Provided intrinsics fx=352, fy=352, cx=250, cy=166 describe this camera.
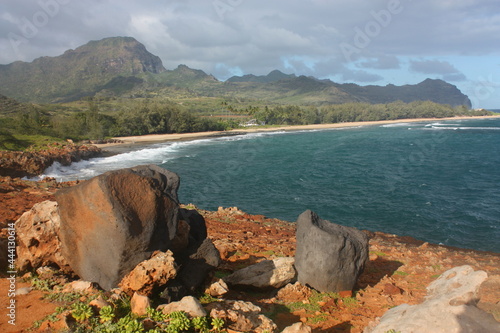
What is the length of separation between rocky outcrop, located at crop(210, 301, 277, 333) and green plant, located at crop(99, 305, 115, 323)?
139 centimetres

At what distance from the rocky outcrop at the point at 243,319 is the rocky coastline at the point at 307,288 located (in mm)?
151

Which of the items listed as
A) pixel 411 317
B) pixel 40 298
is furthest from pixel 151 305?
pixel 411 317

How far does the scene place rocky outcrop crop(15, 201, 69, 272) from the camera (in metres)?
6.49

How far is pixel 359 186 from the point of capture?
90.0ft

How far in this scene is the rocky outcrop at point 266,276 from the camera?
24.2 ft

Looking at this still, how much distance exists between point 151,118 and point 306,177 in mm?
52226

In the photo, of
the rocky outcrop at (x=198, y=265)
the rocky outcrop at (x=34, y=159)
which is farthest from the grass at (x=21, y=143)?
the rocky outcrop at (x=198, y=265)

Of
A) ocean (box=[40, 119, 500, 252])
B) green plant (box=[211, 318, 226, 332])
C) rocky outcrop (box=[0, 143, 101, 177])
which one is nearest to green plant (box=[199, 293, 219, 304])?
green plant (box=[211, 318, 226, 332])

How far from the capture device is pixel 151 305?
5.52 meters

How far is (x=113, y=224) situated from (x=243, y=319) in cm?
255

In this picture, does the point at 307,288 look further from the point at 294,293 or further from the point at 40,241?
the point at 40,241

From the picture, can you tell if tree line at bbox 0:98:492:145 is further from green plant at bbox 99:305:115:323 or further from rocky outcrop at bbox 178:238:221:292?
green plant at bbox 99:305:115:323

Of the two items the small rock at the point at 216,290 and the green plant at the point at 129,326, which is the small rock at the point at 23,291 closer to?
the green plant at the point at 129,326

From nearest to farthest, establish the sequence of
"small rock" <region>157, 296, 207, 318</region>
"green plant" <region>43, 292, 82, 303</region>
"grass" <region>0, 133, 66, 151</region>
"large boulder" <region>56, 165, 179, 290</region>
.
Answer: "small rock" <region>157, 296, 207, 318</region>
"green plant" <region>43, 292, 82, 303</region>
"large boulder" <region>56, 165, 179, 290</region>
"grass" <region>0, 133, 66, 151</region>
